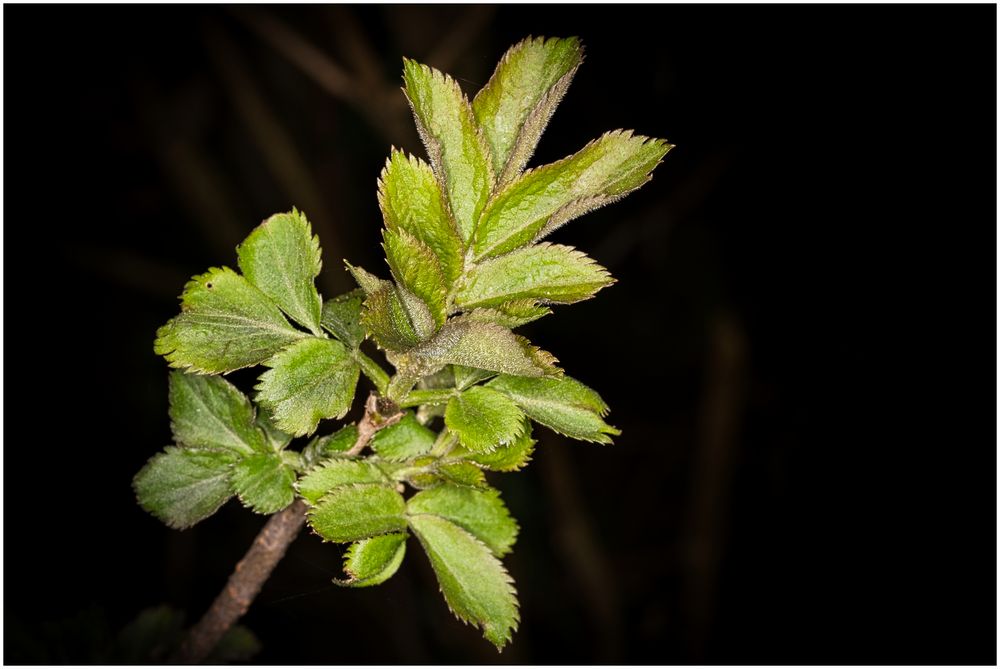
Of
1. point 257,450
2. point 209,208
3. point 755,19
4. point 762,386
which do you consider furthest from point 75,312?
point 762,386

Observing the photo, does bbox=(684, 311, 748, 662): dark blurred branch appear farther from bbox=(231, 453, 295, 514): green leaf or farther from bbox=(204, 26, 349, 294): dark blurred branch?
bbox=(231, 453, 295, 514): green leaf

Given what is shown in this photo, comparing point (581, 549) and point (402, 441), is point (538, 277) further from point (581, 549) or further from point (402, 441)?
point (581, 549)

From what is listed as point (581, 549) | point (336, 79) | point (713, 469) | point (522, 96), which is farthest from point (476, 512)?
point (713, 469)

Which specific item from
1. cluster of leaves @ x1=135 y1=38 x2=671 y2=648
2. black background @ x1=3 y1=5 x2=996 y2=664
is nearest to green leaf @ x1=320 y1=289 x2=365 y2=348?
cluster of leaves @ x1=135 y1=38 x2=671 y2=648

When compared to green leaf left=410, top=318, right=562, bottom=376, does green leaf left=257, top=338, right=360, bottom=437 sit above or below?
above

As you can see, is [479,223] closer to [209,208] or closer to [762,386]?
[209,208]

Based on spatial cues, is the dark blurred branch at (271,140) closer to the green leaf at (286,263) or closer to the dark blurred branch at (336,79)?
the dark blurred branch at (336,79)

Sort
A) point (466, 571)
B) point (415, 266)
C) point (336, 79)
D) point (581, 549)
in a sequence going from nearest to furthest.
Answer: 1. point (415, 266)
2. point (466, 571)
3. point (336, 79)
4. point (581, 549)
